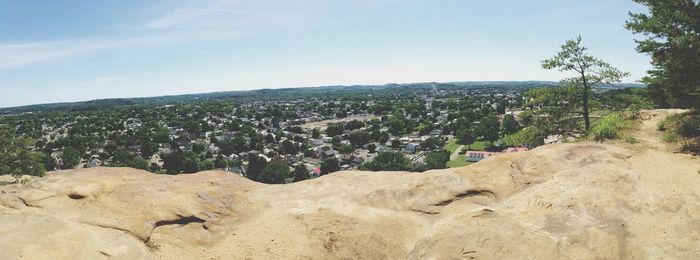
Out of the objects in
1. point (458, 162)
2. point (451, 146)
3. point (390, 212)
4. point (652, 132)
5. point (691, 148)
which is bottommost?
point (451, 146)

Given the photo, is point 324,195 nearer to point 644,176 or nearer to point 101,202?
point 101,202

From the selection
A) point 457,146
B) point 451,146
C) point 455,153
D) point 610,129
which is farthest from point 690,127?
point 451,146

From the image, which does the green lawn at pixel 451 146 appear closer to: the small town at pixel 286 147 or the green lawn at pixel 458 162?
the small town at pixel 286 147

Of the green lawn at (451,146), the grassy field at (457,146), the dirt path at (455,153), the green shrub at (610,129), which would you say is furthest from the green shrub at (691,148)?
the green lawn at (451,146)

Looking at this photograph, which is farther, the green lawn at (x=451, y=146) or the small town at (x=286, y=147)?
the green lawn at (x=451, y=146)

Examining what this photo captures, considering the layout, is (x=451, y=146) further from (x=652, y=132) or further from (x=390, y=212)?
(x=390, y=212)

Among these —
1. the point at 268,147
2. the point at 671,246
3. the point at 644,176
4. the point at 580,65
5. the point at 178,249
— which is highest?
the point at 580,65

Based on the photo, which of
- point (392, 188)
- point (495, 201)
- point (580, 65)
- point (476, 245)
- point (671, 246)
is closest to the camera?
point (671, 246)

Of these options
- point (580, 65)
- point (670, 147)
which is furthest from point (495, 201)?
point (580, 65)
